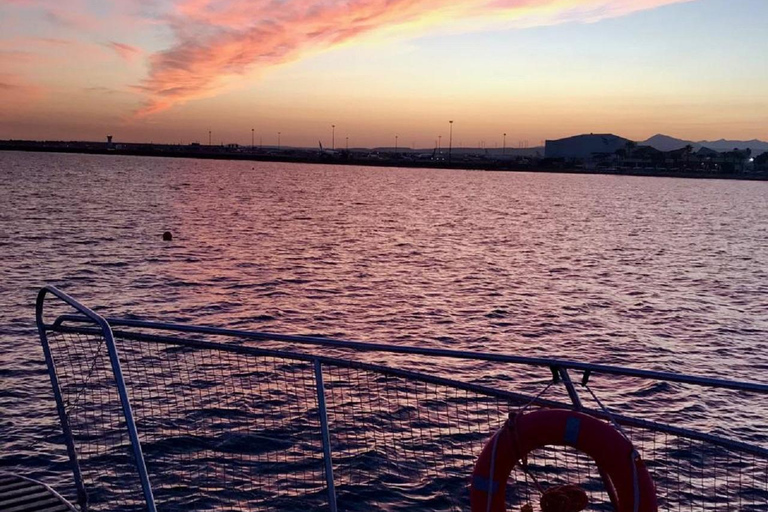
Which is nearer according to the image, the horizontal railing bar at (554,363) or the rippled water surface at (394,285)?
the horizontal railing bar at (554,363)

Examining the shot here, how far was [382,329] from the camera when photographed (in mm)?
20844

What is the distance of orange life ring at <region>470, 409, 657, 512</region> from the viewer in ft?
13.7

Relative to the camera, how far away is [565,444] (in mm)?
4367

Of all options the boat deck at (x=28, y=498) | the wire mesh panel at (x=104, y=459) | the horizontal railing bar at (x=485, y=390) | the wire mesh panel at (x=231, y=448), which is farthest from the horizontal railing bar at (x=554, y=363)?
the wire mesh panel at (x=104, y=459)

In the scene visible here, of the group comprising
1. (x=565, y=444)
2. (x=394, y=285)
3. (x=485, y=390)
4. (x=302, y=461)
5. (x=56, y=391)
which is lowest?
(x=394, y=285)

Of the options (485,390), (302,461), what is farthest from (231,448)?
(485,390)

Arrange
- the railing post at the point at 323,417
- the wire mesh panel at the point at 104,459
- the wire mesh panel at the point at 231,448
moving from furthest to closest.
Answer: the wire mesh panel at the point at 231,448, the wire mesh panel at the point at 104,459, the railing post at the point at 323,417

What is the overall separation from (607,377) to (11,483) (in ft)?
43.0

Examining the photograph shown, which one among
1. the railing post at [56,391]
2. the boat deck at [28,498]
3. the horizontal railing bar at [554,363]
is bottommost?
the boat deck at [28,498]

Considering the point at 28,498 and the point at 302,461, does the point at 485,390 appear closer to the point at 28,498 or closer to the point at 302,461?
the point at 28,498

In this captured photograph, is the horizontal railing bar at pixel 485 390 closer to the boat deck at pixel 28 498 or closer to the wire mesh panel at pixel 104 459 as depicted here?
the boat deck at pixel 28 498

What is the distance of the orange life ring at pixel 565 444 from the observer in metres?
4.19

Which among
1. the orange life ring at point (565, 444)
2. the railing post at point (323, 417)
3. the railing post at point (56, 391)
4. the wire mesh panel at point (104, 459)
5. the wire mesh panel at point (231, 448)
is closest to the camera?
the orange life ring at point (565, 444)

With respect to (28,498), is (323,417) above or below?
above
